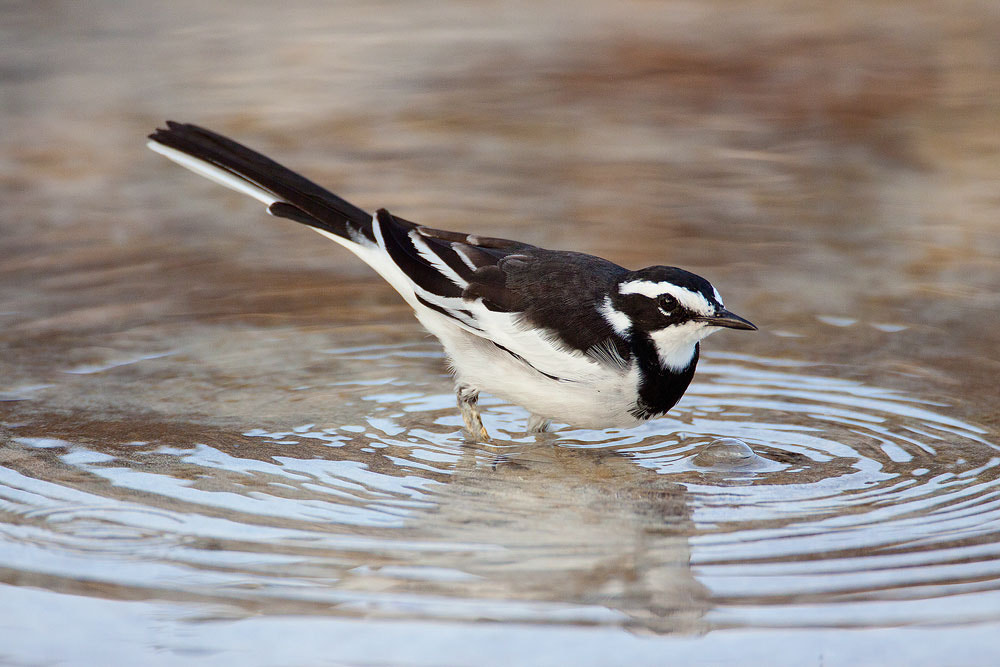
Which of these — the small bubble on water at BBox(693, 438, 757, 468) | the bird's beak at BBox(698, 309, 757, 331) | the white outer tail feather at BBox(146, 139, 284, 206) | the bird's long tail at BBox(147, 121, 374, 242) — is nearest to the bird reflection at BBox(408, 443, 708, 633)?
the small bubble on water at BBox(693, 438, 757, 468)

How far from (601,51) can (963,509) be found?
28.4 ft

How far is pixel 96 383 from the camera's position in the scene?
6.20 m

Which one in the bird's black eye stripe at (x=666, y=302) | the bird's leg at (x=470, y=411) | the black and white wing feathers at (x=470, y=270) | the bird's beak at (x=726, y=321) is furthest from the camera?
the bird's leg at (x=470, y=411)

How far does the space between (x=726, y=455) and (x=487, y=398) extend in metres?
1.58

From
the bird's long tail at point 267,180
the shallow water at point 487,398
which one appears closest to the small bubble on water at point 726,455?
the shallow water at point 487,398

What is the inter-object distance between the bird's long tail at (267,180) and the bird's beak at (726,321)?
1.65 meters

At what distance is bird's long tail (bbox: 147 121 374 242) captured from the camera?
580cm

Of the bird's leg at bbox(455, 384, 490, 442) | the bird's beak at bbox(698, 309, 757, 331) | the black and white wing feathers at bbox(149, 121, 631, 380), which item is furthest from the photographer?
the bird's leg at bbox(455, 384, 490, 442)

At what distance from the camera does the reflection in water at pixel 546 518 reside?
388 cm

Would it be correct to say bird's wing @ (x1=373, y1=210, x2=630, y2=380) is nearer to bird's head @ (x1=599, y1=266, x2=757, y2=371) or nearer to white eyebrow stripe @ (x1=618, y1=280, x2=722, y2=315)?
bird's head @ (x1=599, y1=266, x2=757, y2=371)

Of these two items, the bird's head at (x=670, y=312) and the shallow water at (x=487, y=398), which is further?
the bird's head at (x=670, y=312)

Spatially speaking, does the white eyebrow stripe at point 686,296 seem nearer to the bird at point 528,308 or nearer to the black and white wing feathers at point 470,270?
the bird at point 528,308

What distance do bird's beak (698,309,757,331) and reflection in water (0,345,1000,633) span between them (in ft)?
1.86

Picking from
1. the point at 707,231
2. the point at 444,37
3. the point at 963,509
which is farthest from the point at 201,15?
the point at 963,509
